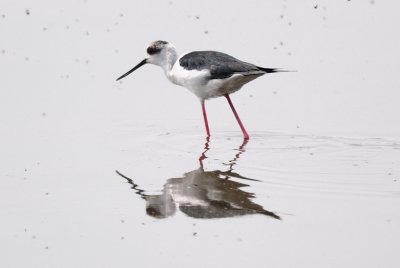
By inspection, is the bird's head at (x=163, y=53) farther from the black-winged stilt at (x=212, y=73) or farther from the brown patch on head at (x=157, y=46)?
the black-winged stilt at (x=212, y=73)

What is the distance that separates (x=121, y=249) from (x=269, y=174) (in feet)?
7.87

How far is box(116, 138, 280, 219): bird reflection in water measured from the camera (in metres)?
7.29

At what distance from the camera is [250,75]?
9.81 m

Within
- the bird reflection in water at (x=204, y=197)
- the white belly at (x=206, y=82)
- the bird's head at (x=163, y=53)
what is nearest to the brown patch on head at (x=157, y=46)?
the bird's head at (x=163, y=53)

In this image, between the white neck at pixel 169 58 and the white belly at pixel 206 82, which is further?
the white neck at pixel 169 58

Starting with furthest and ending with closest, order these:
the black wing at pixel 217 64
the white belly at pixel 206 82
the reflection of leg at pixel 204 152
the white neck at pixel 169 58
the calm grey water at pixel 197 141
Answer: the white neck at pixel 169 58 → the white belly at pixel 206 82 → the black wing at pixel 217 64 → the reflection of leg at pixel 204 152 → the calm grey water at pixel 197 141

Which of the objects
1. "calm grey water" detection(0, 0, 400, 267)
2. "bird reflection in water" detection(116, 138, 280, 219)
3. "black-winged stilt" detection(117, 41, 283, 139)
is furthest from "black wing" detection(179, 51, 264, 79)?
"bird reflection in water" detection(116, 138, 280, 219)

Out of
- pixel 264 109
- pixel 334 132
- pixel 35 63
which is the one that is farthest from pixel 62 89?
pixel 334 132

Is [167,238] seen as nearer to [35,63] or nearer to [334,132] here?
[334,132]

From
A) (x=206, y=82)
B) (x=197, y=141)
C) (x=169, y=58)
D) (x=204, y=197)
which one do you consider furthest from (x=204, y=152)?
(x=204, y=197)

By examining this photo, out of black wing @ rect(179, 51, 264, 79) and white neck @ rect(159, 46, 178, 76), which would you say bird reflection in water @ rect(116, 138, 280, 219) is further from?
white neck @ rect(159, 46, 178, 76)

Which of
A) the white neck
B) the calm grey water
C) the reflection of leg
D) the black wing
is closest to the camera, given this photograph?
the calm grey water

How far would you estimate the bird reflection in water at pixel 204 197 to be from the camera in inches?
287

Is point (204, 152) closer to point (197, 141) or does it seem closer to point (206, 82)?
point (197, 141)
